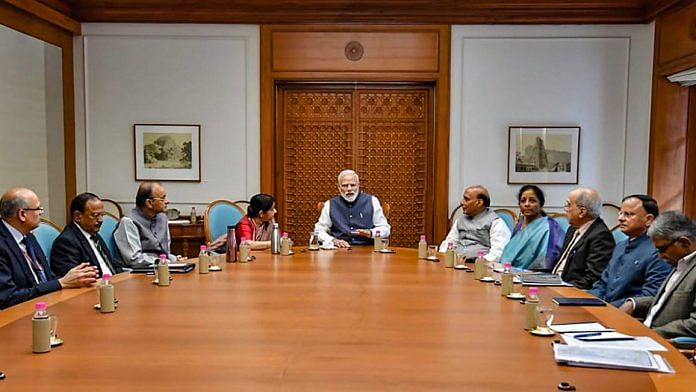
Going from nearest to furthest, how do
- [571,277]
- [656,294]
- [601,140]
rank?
[656,294], [571,277], [601,140]

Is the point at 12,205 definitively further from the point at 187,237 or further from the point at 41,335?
the point at 187,237

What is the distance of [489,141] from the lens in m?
5.82

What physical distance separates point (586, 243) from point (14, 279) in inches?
117

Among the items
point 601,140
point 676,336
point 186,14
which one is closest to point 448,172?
point 601,140

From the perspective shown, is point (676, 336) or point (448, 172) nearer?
point (676, 336)

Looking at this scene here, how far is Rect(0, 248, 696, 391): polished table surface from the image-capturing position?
5.51 ft

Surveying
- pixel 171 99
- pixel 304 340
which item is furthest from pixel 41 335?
pixel 171 99

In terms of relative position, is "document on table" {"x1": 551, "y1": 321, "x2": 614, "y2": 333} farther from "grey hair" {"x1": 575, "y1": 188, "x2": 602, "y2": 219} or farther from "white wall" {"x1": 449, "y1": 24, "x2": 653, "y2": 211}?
"white wall" {"x1": 449, "y1": 24, "x2": 653, "y2": 211}

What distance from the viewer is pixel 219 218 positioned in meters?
5.00

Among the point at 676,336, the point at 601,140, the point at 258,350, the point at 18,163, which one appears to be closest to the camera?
the point at 258,350

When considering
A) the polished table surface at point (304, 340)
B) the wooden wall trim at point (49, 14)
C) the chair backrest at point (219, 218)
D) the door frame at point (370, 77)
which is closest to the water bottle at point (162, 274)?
the polished table surface at point (304, 340)

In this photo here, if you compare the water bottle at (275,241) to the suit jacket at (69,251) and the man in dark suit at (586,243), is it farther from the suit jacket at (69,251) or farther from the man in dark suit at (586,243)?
the man in dark suit at (586,243)

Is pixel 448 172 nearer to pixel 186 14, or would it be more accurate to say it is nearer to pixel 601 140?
pixel 601 140

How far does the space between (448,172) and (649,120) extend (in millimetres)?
1926
